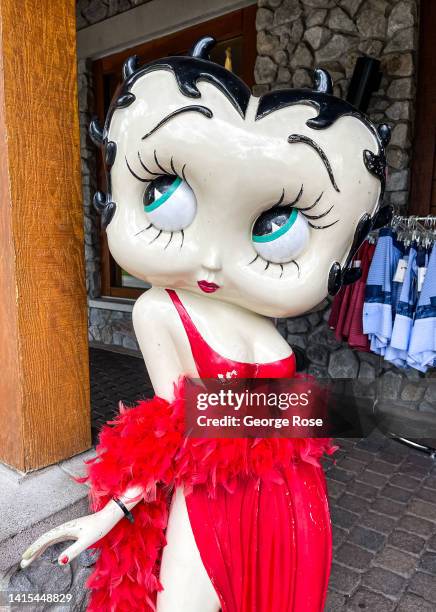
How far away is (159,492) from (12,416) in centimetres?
64

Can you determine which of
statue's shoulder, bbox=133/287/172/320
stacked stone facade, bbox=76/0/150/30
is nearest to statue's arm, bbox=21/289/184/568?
statue's shoulder, bbox=133/287/172/320

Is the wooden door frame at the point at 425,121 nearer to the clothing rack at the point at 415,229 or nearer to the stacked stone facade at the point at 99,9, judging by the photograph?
the clothing rack at the point at 415,229

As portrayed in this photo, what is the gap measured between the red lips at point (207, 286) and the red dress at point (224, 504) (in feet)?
0.31

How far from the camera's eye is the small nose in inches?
42.8

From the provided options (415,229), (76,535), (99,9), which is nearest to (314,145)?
(76,535)

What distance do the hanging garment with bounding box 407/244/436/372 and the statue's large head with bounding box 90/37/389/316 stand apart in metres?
Result: 1.98

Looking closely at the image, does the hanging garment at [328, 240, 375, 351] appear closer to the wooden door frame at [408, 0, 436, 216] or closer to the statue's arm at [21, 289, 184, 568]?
the wooden door frame at [408, 0, 436, 216]

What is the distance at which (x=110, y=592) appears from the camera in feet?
4.12

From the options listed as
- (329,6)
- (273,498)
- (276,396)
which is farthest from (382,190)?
(329,6)

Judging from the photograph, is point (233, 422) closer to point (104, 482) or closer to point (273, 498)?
point (273, 498)

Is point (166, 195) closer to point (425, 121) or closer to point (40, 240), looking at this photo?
point (40, 240)

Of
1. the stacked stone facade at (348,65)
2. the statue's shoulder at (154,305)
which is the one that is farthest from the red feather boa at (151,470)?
the stacked stone facade at (348,65)

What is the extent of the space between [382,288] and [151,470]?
2421mm

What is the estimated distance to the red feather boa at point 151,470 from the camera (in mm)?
1126
